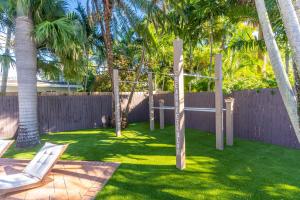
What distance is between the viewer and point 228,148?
268 inches

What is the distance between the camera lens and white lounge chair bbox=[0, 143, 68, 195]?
13.0ft

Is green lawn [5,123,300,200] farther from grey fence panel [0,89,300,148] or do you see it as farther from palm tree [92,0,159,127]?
palm tree [92,0,159,127]

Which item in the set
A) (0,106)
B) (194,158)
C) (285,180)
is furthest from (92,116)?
(285,180)

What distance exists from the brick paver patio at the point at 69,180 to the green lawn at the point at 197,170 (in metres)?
0.28

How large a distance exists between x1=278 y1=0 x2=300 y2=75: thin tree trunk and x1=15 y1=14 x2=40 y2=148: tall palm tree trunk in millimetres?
7213

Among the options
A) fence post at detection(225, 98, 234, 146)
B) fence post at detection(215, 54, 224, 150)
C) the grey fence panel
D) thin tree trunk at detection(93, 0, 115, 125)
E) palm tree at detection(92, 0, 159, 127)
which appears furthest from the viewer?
thin tree trunk at detection(93, 0, 115, 125)

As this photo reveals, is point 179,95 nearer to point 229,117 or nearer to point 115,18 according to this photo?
point 229,117

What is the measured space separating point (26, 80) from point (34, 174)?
3963 millimetres

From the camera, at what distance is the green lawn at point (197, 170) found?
155 inches

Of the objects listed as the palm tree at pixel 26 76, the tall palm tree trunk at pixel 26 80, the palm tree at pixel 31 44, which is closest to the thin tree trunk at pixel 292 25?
the palm tree at pixel 31 44

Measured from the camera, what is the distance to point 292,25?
7.28ft

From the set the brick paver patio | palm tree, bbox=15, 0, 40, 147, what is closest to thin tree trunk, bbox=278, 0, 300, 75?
the brick paver patio

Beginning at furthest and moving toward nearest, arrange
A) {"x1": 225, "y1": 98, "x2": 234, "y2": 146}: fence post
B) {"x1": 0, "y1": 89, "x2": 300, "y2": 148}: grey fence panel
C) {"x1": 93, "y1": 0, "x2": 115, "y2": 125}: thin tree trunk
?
1. {"x1": 93, "y1": 0, "x2": 115, "y2": 125}: thin tree trunk
2. {"x1": 0, "y1": 89, "x2": 300, "y2": 148}: grey fence panel
3. {"x1": 225, "y1": 98, "x2": 234, "y2": 146}: fence post

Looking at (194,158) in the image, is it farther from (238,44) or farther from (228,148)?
(238,44)
